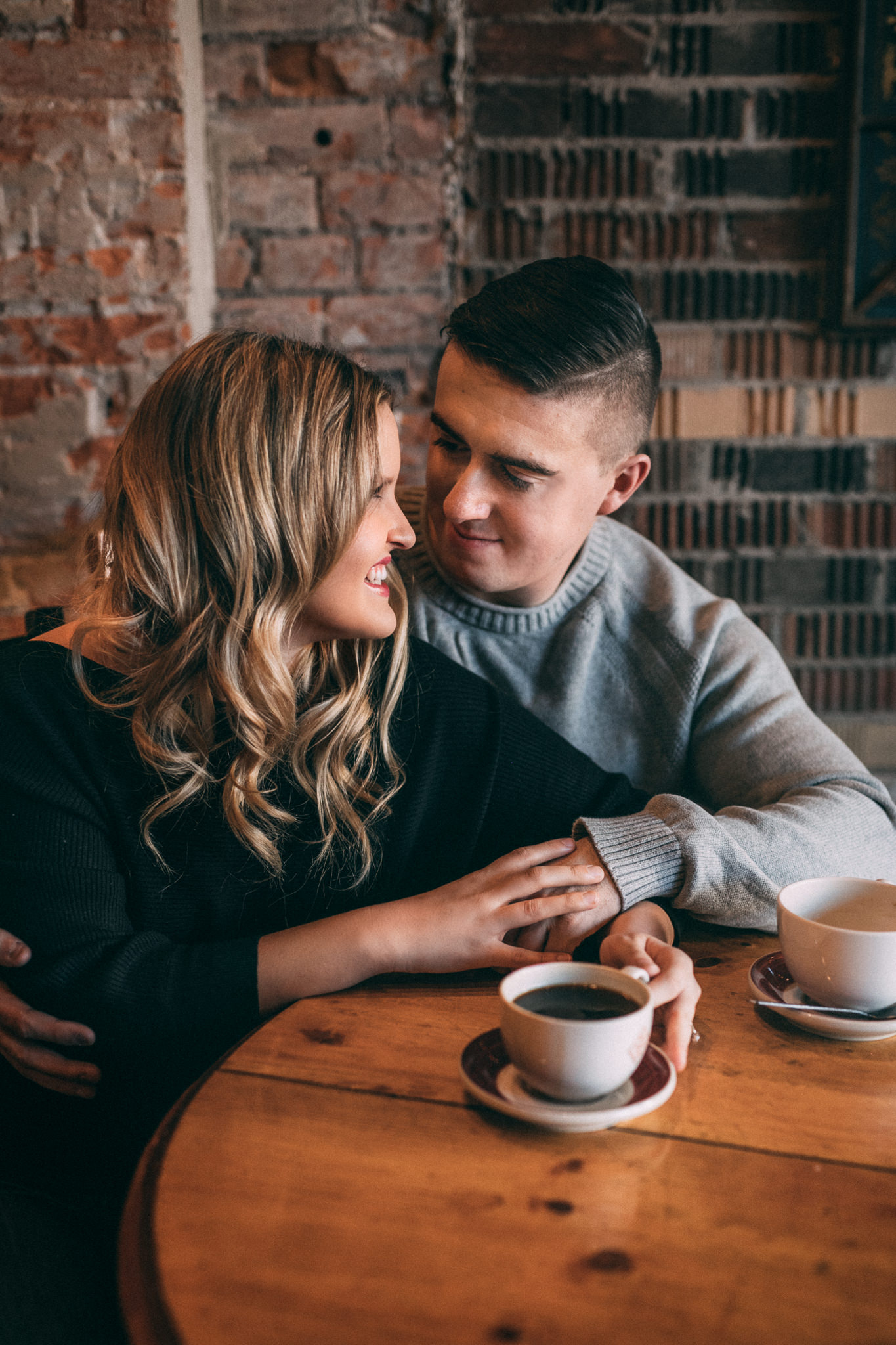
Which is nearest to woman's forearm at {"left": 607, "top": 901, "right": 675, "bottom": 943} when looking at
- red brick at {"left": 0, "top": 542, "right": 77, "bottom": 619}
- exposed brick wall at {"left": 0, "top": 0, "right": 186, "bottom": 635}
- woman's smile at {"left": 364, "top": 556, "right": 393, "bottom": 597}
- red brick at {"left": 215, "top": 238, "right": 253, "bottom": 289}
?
woman's smile at {"left": 364, "top": 556, "right": 393, "bottom": 597}

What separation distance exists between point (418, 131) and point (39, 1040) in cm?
176

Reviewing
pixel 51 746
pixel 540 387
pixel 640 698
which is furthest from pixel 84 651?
pixel 640 698

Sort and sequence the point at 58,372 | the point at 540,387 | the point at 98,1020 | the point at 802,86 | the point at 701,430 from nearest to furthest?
the point at 98,1020, the point at 540,387, the point at 58,372, the point at 802,86, the point at 701,430

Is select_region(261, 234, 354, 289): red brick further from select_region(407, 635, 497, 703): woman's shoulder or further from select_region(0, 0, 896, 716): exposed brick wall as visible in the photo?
select_region(407, 635, 497, 703): woman's shoulder

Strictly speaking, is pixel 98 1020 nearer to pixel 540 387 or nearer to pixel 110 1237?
pixel 110 1237

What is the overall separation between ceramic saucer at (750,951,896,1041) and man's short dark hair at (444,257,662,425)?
79 centimetres

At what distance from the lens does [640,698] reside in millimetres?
1541

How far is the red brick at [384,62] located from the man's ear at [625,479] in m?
0.94

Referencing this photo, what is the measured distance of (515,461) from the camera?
1.36 metres

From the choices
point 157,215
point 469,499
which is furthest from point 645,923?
point 157,215

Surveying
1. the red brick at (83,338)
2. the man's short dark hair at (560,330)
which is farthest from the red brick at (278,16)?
the man's short dark hair at (560,330)

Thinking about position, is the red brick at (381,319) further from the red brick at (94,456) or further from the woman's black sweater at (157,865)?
the woman's black sweater at (157,865)

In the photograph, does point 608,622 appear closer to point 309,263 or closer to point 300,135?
point 309,263

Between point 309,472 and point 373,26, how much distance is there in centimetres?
126
